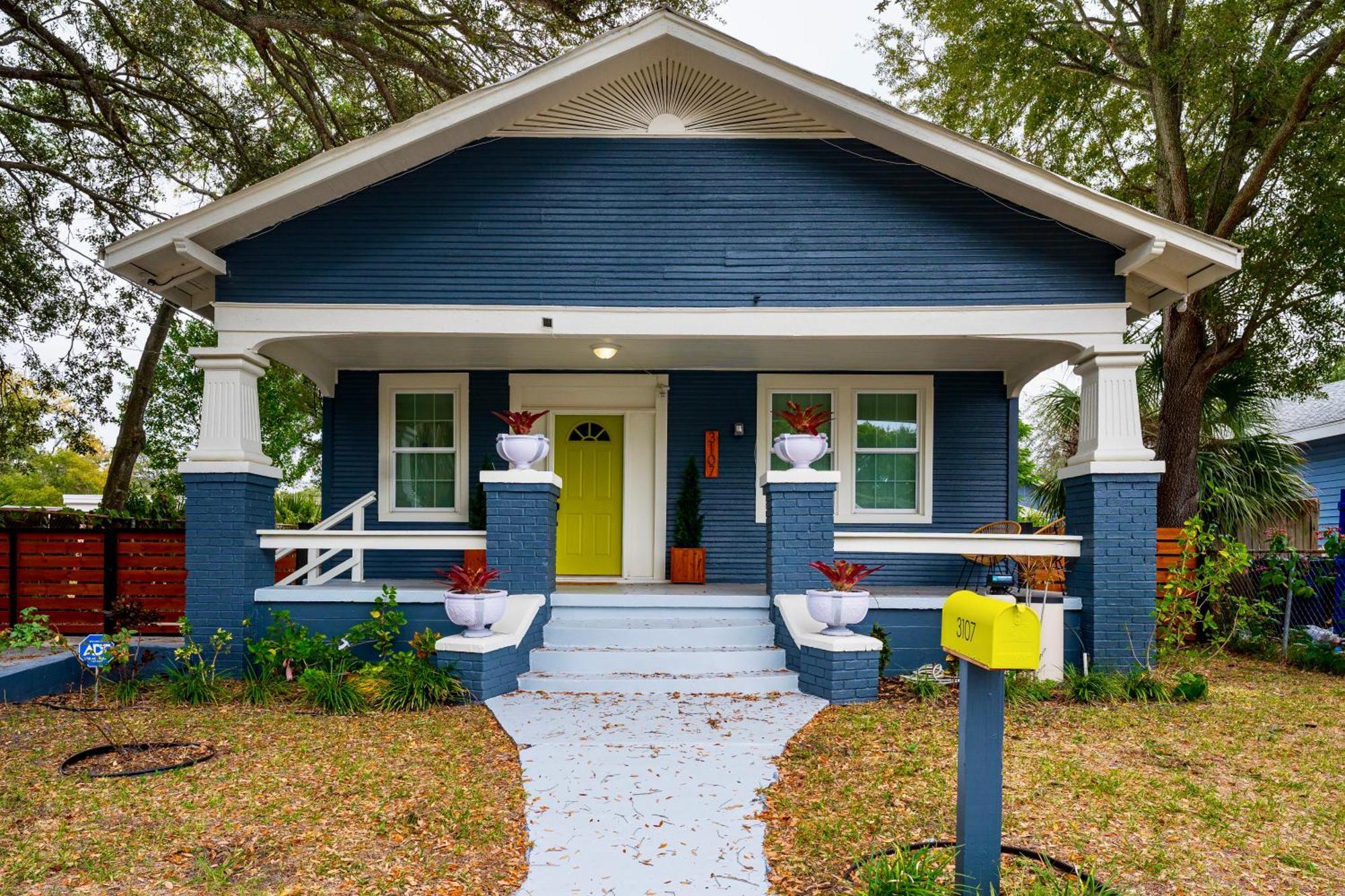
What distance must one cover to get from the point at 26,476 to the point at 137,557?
1039 inches

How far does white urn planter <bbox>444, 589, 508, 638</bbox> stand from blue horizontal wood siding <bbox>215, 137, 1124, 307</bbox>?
2.55m

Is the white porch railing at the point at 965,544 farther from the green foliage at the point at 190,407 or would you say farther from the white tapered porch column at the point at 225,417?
the green foliage at the point at 190,407

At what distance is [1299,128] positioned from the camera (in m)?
9.43

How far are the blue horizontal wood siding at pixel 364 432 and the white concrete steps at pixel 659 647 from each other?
8.63ft

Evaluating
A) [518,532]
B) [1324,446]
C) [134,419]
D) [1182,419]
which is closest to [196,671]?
[518,532]

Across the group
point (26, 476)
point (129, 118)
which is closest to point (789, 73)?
point (129, 118)

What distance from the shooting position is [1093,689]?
6691mm

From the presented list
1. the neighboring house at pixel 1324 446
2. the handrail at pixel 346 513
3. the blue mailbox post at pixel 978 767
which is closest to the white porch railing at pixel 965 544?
the blue mailbox post at pixel 978 767

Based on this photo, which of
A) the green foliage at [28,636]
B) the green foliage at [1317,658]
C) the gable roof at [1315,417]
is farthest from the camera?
the gable roof at [1315,417]

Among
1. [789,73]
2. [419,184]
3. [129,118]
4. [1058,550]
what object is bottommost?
[1058,550]

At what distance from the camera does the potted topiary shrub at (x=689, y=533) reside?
917 cm

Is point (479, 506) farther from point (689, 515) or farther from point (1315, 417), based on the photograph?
point (1315, 417)

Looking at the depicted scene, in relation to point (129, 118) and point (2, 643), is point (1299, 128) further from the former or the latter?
point (129, 118)

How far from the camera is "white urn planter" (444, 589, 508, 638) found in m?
6.37
